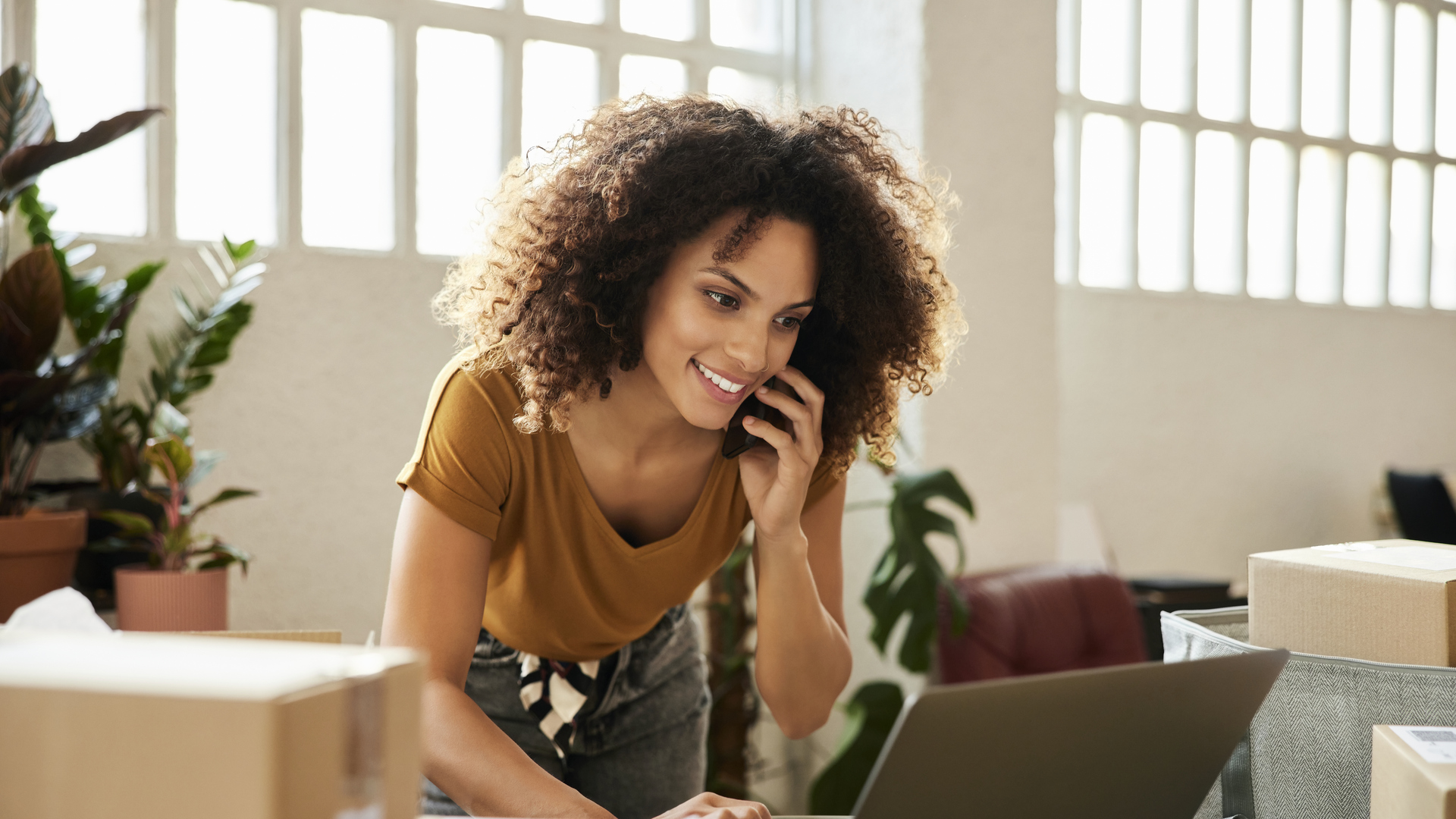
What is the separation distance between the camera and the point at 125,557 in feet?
7.30

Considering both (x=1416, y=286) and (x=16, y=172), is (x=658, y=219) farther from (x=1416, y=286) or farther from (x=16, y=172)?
(x=1416, y=286)

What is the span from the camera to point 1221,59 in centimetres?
423

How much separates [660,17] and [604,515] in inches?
93.2

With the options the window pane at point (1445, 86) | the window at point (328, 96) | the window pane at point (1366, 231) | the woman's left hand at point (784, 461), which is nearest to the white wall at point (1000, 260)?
the window at point (328, 96)

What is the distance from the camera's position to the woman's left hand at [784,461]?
1.33 m

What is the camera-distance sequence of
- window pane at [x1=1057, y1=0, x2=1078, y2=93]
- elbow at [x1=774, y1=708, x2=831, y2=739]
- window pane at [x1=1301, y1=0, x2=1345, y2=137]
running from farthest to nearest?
1. window pane at [x1=1301, y1=0, x2=1345, y2=137]
2. window pane at [x1=1057, y1=0, x2=1078, y2=93]
3. elbow at [x1=774, y1=708, x2=831, y2=739]

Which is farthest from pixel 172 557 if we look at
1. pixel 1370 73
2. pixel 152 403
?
pixel 1370 73

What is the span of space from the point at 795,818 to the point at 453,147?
2398 millimetres

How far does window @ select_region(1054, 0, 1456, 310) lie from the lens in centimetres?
396

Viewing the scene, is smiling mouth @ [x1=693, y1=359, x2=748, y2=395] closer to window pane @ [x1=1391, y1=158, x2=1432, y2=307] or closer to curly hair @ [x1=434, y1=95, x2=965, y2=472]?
curly hair @ [x1=434, y1=95, x2=965, y2=472]

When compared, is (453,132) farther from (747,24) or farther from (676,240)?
(676,240)

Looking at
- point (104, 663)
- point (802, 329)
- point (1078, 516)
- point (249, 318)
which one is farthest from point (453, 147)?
point (104, 663)

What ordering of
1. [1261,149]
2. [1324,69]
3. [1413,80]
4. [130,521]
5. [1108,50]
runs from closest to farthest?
[130,521], [1108,50], [1261,149], [1324,69], [1413,80]

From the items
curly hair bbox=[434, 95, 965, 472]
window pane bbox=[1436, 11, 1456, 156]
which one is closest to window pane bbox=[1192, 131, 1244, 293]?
window pane bbox=[1436, 11, 1456, 156]
